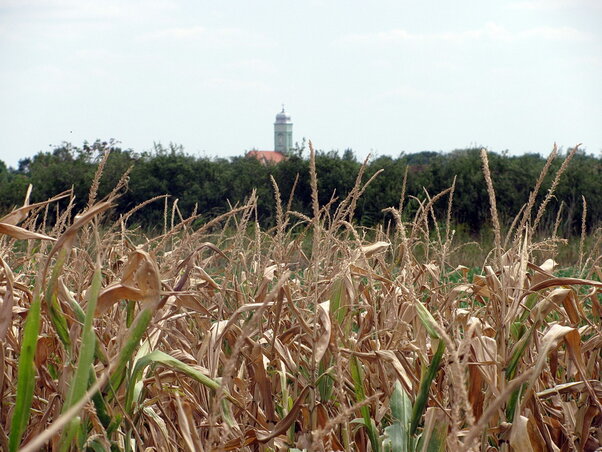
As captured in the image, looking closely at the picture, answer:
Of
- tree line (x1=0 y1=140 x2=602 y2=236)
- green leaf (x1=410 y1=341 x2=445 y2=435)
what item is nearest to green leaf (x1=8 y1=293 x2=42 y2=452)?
green leaf (x1=410 y1=341 x2=445 y2=435)

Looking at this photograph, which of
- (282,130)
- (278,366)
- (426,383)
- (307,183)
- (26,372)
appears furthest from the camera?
(282,130)

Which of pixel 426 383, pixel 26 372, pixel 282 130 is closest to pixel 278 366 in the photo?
pixel 426 383

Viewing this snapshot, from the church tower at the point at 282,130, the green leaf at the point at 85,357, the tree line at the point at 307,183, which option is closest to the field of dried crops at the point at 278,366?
the green leaf at the point at 85,357

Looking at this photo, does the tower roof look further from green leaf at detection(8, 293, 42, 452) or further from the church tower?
green leaf at detection(8, 293, 42, 452)

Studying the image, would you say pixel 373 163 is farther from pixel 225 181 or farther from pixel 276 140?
pixel 276 140

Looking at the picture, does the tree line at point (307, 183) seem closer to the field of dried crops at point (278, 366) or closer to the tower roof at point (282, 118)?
the field of dried crops at point (278, 366)

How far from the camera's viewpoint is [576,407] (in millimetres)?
2248

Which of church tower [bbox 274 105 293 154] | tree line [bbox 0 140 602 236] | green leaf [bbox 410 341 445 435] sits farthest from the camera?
church tower [bbox 274 105 293 154]

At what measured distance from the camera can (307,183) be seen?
15.7 m

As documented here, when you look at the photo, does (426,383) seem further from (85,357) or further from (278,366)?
(85,357)

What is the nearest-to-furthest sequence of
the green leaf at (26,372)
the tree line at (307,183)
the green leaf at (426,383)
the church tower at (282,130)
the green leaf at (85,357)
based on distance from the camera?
the green leaf at (85,357), the green leaf at (26,372), the green leaf at (426,383), the tree line at (307,183), the church tower at (282,130)

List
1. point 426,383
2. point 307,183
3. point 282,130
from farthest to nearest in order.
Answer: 1. point 282,130
2. point 307,183
3. point 426,383

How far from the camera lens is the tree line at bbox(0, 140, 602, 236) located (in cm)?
1488

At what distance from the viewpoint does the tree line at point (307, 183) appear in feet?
48.8
